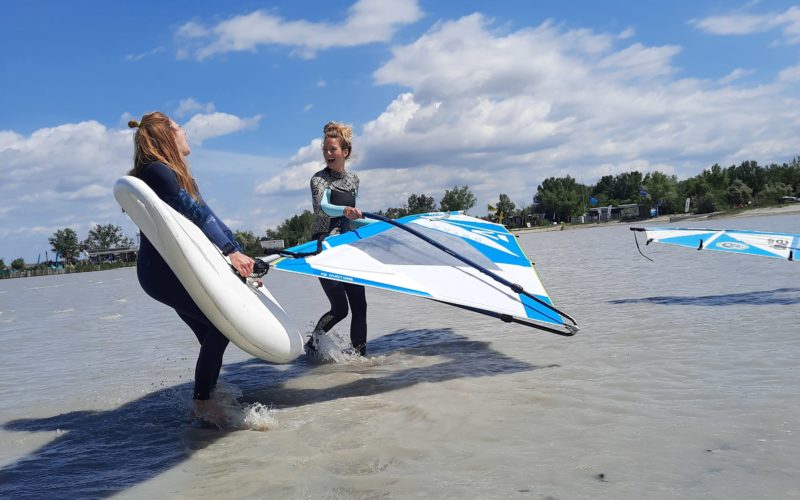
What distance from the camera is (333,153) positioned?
4.98 metres

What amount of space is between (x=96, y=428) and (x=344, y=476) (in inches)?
82.9

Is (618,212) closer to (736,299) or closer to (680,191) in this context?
(680,191)

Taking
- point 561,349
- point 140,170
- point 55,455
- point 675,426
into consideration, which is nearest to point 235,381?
point 55,455

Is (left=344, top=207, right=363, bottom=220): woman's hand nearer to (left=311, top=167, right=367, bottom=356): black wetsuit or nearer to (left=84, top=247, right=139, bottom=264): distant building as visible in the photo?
(left=311, top=167, right=367, bottom=356): black wetsuit

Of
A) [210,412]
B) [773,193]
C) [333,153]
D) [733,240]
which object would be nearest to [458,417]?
[210,412]

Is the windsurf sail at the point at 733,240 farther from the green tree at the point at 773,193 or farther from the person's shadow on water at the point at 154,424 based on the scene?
A: the green tree at the point at 773,193

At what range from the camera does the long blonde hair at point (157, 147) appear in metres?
3.32

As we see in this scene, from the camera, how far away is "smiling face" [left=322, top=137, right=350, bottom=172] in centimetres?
497

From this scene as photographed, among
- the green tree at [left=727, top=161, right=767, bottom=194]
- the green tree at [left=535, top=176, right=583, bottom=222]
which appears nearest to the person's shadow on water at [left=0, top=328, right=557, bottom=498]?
the green tree at [left=727, top=161, right=767, bottom=194]

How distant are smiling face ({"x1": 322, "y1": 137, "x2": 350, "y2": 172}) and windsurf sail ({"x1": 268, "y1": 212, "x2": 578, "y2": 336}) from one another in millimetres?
550

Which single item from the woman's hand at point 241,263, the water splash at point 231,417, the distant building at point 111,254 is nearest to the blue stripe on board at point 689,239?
the water splash at point 231,417

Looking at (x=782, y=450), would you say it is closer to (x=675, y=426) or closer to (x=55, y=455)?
(x=675, y=426)

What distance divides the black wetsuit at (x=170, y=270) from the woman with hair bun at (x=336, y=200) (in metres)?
1.49

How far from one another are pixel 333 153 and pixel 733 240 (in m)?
6.19
